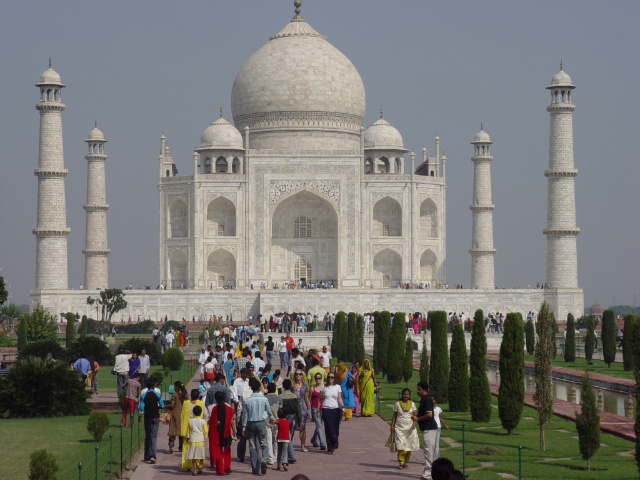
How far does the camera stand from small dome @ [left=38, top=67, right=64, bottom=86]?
35281mm

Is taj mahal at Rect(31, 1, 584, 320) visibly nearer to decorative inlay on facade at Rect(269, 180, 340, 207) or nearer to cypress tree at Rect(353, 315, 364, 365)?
decorative inlay on facade at Rect(269, 180, 340, 207)

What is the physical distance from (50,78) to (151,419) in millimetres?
26217

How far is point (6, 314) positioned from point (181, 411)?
2412 cm

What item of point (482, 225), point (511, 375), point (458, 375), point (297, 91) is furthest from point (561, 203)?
point (511, 375)

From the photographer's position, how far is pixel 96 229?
38094 millimetres

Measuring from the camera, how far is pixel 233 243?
37.1m

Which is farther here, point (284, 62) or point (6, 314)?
point (284, 62)

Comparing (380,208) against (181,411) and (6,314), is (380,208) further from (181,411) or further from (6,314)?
(181,411)

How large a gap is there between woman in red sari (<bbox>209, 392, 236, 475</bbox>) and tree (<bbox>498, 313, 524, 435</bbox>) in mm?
3376

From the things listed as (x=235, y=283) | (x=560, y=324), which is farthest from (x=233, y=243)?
(x=560, y=324)

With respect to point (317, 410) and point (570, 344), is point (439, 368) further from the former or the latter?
point (570, 344)

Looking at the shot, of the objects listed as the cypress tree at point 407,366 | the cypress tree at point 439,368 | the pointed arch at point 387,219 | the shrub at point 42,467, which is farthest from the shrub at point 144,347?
the pointed arch at point 387,219

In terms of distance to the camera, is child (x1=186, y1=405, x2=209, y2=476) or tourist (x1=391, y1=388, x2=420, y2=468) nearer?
child (x1=186, y1=405, x2=209, y2=476)

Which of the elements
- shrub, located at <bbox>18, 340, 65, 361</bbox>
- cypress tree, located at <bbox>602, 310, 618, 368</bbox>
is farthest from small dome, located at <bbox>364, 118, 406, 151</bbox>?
shrub, located at <bbox>18, 340, 65, 361</bbox>
